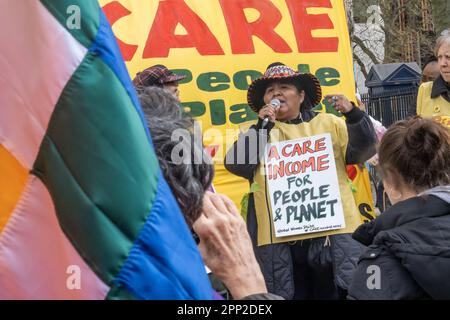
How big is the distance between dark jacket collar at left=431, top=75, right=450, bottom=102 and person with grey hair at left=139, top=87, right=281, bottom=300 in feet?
13.3

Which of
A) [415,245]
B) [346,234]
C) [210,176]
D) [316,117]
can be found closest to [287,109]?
[316,117]


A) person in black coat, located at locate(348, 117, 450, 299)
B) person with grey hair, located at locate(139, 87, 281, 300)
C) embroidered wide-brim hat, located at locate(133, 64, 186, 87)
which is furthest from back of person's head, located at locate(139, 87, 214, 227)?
embroidered wide-brim hat, located at locate(133, 64, 186, 87)

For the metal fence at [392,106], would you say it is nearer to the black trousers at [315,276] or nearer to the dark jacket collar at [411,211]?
the black trousers at [315,276]

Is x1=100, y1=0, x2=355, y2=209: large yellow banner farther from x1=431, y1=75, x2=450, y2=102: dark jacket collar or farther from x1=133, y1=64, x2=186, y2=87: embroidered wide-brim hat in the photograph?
x1=133, y1=64, x2=186, y2=87: embroidered wide-brim hat

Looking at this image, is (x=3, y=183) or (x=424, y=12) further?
(x=424, y=12)

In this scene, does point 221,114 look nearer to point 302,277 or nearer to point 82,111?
point 302,277

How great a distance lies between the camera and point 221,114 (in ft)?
21.1

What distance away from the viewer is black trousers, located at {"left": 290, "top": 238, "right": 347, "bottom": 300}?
17.0 ft

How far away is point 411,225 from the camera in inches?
111

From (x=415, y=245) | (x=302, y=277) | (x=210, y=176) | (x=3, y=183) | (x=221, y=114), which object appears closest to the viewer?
(x=3, y=183)

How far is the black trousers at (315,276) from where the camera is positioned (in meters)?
5.20

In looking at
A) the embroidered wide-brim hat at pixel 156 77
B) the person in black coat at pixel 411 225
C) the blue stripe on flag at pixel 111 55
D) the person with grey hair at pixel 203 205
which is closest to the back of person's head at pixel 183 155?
the person with grey hair at pixel 203 205

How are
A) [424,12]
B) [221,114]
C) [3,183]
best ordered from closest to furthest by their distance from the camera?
1. [3,183]
2. [221,114]
3. [424,12]

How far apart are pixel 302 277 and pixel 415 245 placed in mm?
2542
